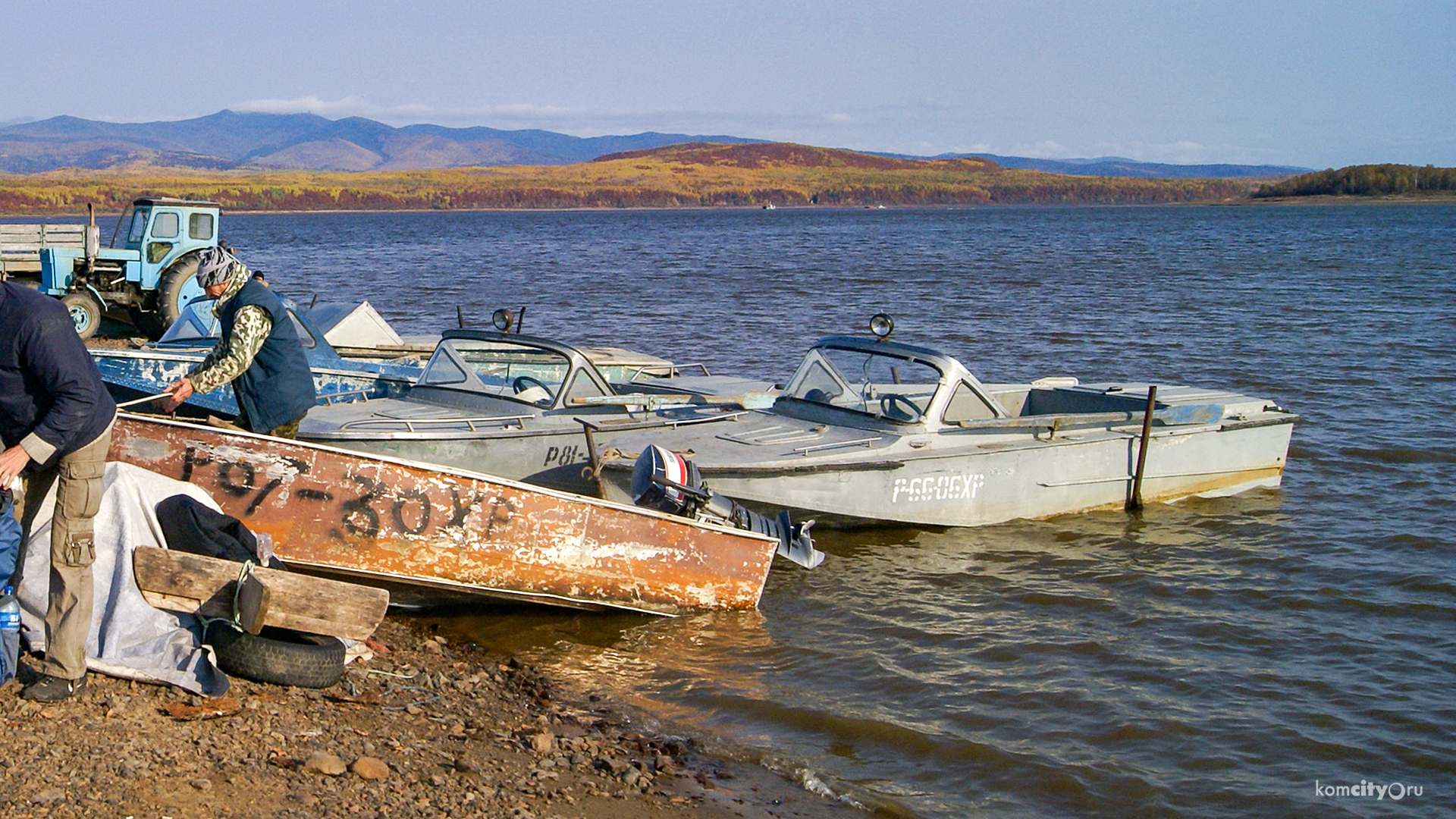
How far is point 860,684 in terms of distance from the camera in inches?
279

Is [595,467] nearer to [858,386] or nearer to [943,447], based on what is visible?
[858,386]

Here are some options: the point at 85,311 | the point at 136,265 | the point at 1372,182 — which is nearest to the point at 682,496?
the point at 85,311

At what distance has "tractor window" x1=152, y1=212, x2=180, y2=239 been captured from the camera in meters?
20.2

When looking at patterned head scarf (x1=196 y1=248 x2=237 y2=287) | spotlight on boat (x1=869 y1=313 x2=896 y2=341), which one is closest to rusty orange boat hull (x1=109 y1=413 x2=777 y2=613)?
patterned head scarf (x1=196 y1=248 x2=237 y2=287)

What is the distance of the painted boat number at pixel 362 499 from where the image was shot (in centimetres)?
644

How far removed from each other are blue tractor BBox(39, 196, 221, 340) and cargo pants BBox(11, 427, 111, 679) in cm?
1534

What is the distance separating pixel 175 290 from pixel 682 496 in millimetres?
14194

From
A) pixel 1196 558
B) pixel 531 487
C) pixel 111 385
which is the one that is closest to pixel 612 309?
pixel 111 385

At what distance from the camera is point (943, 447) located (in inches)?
388

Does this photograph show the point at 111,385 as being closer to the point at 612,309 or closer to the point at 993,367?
the point at 993,367

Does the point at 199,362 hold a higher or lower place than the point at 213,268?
lower

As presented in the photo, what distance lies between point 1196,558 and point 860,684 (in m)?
4.20

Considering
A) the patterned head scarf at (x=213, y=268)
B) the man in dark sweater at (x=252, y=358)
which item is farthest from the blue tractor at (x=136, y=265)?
the patterned head scarf at (x=213, y=268)

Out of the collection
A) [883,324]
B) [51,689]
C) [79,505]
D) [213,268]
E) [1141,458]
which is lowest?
[51,689]
